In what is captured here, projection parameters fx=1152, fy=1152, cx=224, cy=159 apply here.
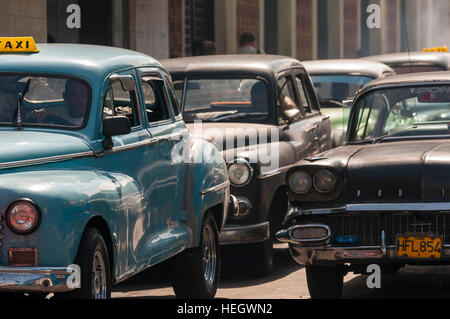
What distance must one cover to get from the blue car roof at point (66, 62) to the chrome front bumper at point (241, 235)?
2.23 m

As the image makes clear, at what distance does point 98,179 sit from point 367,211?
5.99 ft

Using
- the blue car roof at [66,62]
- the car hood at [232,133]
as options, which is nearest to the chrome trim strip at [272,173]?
the car hood at [232,133]

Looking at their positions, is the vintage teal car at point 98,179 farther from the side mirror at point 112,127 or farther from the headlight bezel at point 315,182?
the headlight bezel at point 315,182

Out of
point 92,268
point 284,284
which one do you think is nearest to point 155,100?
point 284,284

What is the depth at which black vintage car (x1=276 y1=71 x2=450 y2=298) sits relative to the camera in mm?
7051

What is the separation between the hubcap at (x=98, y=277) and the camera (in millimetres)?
6005

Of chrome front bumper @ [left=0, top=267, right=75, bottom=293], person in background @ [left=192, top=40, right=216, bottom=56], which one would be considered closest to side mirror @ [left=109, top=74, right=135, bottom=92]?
chrome front bumper @ [left=0, top=267, right=75, bottom=293]

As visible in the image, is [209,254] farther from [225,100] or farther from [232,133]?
[225,100]

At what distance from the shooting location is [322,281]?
752 centimetres

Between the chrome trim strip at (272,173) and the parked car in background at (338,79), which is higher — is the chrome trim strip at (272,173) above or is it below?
below

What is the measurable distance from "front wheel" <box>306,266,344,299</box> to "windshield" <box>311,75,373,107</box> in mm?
6770

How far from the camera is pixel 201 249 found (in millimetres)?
8008
